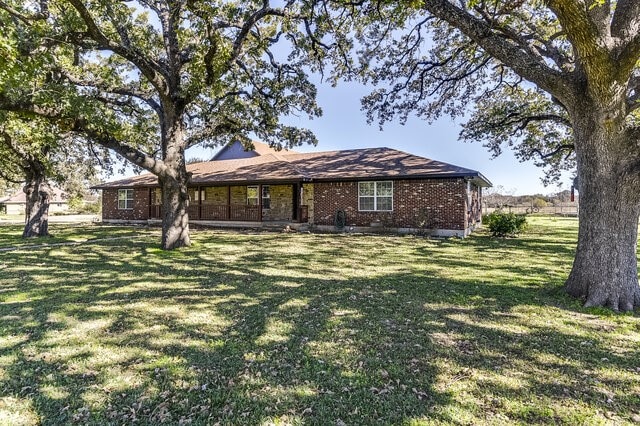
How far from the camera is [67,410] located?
2789 mm

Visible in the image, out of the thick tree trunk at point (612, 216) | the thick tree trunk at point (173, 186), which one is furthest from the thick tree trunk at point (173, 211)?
the thick tree trunk at point (612, 216)

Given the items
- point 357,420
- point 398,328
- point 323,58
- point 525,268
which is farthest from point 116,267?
point 525,268

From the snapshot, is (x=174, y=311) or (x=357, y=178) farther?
(x=357, y=178)

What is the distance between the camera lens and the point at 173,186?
11.2m

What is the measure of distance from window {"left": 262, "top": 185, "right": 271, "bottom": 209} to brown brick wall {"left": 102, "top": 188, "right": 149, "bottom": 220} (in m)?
8.90

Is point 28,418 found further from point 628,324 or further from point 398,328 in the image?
point 628,324

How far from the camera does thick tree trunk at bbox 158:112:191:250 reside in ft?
36.8

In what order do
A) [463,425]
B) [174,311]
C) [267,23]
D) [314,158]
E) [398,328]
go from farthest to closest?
[314,158] < [267,23] < [174,311] < [398,328] < [463,425]

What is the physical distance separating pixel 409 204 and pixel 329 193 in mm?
4177

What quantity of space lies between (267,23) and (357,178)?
7.64 meters

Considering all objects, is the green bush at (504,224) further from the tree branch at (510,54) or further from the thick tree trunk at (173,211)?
the thick tree trunk at (173,211)

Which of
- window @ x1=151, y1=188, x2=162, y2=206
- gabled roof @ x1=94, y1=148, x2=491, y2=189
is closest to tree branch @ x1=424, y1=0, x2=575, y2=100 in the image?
gabled roof @ x1=94, y1=148, x2=491, y2=189

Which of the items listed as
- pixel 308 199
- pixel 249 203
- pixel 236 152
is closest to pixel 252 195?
pixel 249 203

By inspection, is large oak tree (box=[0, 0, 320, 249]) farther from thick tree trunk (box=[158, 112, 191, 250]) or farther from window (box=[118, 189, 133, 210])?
window (box=[118, 189, 133, 210])
